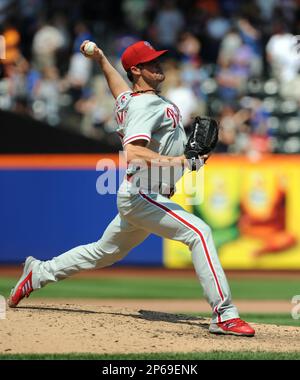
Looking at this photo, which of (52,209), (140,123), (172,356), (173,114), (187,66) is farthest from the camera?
(187,66)

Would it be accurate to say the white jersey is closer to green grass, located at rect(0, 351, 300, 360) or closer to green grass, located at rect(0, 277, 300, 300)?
green grass, located at rect(0, 351, 300, 360)

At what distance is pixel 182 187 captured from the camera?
1262 centimetres

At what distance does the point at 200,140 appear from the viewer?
23.3 ft

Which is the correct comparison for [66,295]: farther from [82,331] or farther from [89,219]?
[82,331]

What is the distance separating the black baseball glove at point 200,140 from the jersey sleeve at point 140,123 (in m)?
0.29

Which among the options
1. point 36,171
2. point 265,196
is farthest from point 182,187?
point 36,171

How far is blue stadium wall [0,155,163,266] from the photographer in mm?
13711

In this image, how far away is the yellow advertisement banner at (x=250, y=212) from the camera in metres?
13.6

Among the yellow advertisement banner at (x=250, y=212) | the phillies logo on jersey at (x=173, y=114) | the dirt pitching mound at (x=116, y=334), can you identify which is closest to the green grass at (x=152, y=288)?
the yellow advertisement banner at (x=250, y=212)

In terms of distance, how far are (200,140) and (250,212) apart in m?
6.76

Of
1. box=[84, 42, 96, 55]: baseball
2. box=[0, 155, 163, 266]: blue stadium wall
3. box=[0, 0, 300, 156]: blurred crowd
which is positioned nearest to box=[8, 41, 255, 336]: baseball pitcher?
box=[84, 42, 96, 55]: baseball

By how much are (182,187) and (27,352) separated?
620cm
